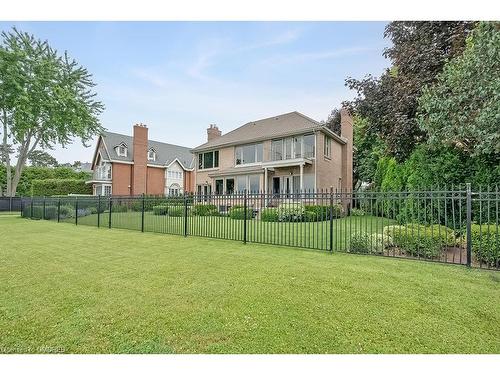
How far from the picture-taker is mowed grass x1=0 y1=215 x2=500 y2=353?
9.95ft

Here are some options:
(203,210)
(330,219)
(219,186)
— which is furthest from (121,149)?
(330,219)

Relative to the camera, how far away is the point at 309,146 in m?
20.4

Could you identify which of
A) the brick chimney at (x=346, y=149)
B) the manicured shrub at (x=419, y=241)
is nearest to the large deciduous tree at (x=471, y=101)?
the manicured shrub at (x=419, y=241)

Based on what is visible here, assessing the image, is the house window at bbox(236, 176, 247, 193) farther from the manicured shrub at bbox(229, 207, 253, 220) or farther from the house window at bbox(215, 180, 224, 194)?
the manicured shrub at bbox(229, 207, 253, 220)

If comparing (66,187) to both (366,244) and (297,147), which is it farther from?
(366,244)

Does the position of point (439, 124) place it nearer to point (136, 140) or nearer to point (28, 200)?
point (28, 200)

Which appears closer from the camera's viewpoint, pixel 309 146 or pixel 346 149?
pixel 309 146

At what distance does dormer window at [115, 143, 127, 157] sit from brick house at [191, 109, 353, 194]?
33.6 feet

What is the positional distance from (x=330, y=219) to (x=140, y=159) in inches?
1132

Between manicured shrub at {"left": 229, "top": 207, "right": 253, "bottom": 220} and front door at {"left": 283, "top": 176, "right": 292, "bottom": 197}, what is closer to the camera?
manicured shrub at {"left": 229, "top": 207, "right": 253, "bottom": 220}

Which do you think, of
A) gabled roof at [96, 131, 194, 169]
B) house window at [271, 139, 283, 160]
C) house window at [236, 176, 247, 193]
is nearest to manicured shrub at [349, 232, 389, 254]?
house window at [271, 139, 283, 160]

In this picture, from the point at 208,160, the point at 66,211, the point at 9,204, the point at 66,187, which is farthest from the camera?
the point at 66,187

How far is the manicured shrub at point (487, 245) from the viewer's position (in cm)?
601

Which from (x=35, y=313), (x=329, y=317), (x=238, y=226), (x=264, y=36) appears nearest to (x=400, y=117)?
(x=264, y=36)
